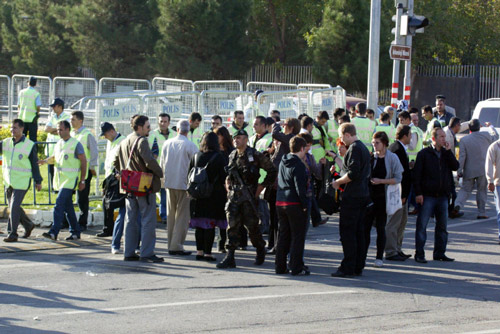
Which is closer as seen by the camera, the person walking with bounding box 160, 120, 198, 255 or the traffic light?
the person walking with bounding box 160, 120, 198, 255

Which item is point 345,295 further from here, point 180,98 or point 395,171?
point 180,98

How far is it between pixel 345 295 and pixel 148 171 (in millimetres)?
3111

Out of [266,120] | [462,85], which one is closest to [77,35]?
[462,85]

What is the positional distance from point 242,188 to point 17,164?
3.51m

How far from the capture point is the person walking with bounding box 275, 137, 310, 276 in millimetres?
9219

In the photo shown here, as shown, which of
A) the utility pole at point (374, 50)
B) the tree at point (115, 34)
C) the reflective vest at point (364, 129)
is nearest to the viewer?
the reflective vest at point (364, 129)

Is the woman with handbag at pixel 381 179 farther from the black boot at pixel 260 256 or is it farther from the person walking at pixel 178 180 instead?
the person walking at pixel 178 180

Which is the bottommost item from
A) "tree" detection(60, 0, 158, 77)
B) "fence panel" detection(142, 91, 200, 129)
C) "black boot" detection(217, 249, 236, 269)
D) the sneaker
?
"black boot" detection(217, 249, 236, 269)

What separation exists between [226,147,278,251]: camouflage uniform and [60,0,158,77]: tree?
2840 centimetres

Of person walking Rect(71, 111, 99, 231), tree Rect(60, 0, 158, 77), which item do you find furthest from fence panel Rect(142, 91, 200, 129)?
tree Rect(60, 0, 158, 77)

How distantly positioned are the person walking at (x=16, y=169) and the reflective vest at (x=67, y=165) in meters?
0.32

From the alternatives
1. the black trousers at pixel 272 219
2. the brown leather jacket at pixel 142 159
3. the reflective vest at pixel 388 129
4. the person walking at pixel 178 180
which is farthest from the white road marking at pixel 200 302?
the reflective vest at pixel 388 129

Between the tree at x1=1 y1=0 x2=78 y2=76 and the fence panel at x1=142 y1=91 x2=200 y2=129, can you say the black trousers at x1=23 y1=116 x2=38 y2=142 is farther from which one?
the tree at x1=1 y1=0 x2=78 y2=76

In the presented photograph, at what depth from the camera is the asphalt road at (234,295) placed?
7316mm
